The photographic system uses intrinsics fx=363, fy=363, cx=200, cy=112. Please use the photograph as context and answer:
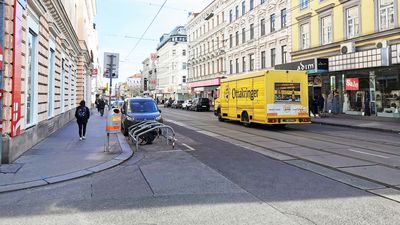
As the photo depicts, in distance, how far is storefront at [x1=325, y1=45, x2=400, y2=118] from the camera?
22.1 metres

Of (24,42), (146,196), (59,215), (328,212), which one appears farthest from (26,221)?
(24,42)

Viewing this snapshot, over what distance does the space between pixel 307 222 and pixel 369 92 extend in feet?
71.5

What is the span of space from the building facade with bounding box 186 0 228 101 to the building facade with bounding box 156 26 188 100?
9155mm

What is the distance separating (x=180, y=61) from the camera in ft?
268

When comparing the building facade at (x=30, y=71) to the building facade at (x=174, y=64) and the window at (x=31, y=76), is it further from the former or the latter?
the building facade at (x=174, y=64)

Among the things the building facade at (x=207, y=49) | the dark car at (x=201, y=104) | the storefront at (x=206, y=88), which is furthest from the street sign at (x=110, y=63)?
the building facade at (x=207, y=49)

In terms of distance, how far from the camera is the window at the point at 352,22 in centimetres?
2491

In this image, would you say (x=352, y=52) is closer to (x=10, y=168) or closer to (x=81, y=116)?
(x=81, y=116)

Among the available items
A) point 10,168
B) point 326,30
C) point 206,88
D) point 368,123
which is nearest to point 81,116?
point 10,168

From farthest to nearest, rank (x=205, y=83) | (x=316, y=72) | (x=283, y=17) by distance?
1. (x=205, y=83)
2. (x=283, y=17)
3. (x=316, y=72)

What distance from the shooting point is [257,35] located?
4006 centimetres

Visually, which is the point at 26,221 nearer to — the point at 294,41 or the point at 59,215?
the point at 59,215

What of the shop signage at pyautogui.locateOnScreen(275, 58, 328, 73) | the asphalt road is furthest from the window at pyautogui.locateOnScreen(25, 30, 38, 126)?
the shop signage at pyautogui.locateOnScreen(275, 58, 328, 73)

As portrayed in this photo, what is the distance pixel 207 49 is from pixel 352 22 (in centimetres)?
3435
